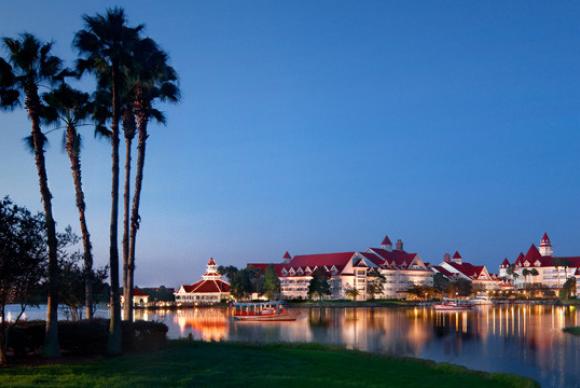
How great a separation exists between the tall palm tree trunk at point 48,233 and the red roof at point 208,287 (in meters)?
132

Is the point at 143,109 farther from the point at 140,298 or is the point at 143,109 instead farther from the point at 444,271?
the point at 444,271

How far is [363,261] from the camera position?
151250mm

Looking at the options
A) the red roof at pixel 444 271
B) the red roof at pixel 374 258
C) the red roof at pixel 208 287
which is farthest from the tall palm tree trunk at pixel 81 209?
the red roof at pixel 444 271

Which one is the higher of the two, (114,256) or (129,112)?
(129,112)

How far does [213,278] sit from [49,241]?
141174mm

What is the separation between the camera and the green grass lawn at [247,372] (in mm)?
18203

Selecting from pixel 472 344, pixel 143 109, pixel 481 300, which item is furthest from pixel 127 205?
pixel 481 300

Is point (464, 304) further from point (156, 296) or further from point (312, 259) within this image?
point (156, 296)

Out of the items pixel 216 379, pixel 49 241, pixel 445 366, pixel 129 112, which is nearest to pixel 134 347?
pixel 49 241

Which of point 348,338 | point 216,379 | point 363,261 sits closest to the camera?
point 216,379

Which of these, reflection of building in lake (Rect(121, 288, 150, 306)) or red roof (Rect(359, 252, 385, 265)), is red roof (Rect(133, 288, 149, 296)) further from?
red roof (Rect(359, 252, 385, 265))

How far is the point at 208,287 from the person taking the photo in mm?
155875

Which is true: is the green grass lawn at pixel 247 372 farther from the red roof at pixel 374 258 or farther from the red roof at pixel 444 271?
the red roof at pixel 444 271

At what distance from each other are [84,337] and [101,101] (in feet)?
35.0
